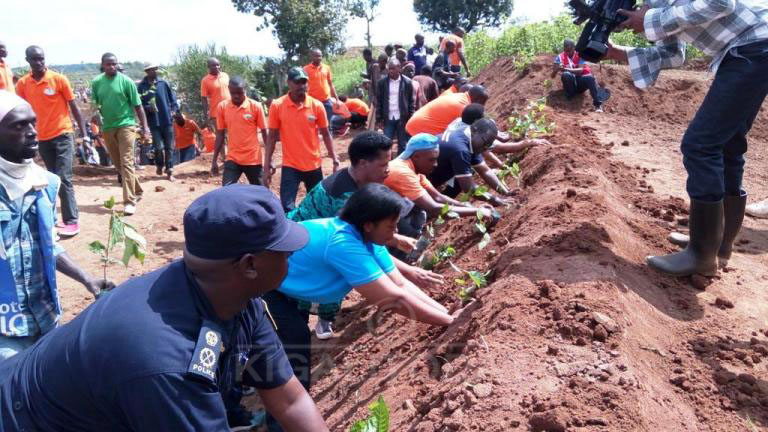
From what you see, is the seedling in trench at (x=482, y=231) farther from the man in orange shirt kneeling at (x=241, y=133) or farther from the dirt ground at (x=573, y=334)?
the man in orange shirt kneeling at (x=241, y=133)

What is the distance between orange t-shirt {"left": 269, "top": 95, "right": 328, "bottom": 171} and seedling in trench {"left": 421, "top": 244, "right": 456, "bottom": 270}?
1.91m

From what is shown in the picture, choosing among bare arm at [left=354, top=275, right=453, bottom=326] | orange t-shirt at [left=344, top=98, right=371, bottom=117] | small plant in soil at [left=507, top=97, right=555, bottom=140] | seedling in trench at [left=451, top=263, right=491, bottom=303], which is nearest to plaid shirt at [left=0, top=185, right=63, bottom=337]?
bare arm at [left=354, top=275, right=453, bottom=326]

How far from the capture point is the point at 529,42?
17281 mm

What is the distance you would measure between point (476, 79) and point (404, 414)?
15971 mm

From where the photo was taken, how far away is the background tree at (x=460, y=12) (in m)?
36.2

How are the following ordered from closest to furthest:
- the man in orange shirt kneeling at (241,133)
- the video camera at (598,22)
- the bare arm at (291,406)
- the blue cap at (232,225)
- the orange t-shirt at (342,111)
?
1. the blue cap at (232,225)
2. the bare arm at (291,406)
3. the video camera at (598,22)
4. the man in orange shirt kneeling at (241,133)
5. the orange t-shirt at (342,111)

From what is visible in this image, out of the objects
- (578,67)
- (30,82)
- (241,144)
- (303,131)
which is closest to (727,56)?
(303,131)

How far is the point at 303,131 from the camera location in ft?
21.8

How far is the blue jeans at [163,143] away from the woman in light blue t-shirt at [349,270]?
25.5ft

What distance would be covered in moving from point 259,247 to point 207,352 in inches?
11.4

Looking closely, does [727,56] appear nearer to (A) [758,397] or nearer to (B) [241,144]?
(A) [758,397]

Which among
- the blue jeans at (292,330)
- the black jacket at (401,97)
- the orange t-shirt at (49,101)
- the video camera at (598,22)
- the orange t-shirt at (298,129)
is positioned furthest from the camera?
the black jacket at (401,97)

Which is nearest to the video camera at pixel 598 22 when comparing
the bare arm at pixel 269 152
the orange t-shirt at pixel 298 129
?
the orange t-shirt at pixel 298 129

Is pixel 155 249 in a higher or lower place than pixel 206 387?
lower
